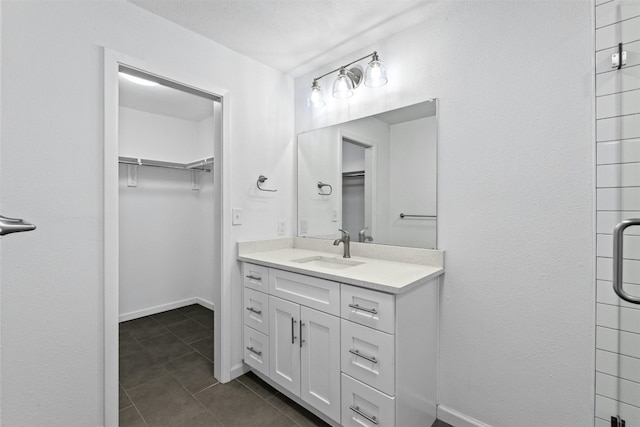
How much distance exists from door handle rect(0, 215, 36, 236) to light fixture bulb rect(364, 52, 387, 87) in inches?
72.4

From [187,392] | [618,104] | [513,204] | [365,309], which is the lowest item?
→ [187,392]

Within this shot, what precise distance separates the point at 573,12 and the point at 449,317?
1588mm

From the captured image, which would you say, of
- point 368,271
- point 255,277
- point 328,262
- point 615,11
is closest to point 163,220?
point 255,277

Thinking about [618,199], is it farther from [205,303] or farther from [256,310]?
[205,303]

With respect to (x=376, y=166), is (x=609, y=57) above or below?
above

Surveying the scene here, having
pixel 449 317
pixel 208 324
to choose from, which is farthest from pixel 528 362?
pixel 208 324

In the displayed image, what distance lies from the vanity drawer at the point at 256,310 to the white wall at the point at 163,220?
63.9 inches

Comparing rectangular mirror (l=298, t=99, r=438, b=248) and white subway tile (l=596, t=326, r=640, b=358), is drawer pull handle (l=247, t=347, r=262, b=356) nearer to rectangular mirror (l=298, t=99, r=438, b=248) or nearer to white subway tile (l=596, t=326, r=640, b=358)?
rectangular mirror (l=298, t=99, r=438, b=248)

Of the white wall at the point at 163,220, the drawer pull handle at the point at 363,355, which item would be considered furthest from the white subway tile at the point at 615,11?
the white wall at the point at 163,220

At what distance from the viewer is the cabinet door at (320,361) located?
61.1 inches

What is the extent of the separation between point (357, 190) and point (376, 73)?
2.59 feet

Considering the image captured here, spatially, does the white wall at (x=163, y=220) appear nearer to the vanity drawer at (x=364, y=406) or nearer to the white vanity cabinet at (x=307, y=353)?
the white vanity cabinet at (x=307, y=353)

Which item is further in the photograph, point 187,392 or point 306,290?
point 187,392

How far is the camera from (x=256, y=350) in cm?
204
